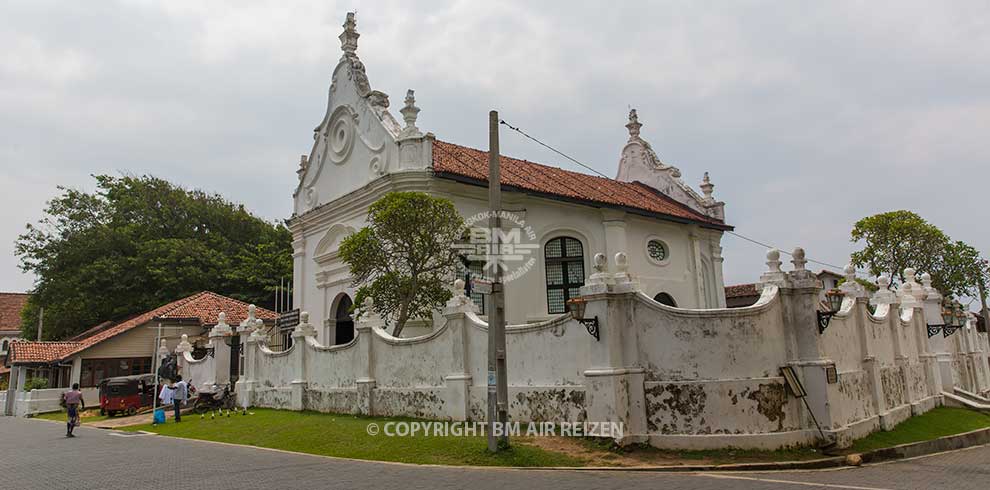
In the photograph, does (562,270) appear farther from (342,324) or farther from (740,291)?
(740,291)

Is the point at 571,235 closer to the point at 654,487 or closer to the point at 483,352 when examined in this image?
the point at 483,352

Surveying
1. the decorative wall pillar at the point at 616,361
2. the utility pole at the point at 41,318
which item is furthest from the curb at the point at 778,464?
the utility pole at the point at 41,318

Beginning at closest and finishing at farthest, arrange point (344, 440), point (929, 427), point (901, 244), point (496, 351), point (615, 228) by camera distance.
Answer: point (496, 351) < point (344, 440) < point (929, 427) < point (615, 228) < point (901, 244)

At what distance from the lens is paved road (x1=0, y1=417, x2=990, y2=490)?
28.3 feet

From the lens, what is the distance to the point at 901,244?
3553 cm

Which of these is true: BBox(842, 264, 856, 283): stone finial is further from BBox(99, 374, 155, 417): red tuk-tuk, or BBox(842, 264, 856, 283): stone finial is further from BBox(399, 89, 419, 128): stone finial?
BBox(99, 374, 155, 417): red tuk-tuk

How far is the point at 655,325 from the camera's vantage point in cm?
1122

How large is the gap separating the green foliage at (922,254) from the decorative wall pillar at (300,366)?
30971mm

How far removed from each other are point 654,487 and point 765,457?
2.88 m

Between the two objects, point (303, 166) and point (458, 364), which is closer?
point (458, 364)

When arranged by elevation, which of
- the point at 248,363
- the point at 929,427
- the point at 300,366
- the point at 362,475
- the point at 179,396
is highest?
the point at 248,363

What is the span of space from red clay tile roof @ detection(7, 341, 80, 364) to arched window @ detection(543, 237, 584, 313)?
848 inches

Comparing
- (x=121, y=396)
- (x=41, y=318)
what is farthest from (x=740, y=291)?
(x=41, y=318)

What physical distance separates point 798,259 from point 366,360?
375 inches
